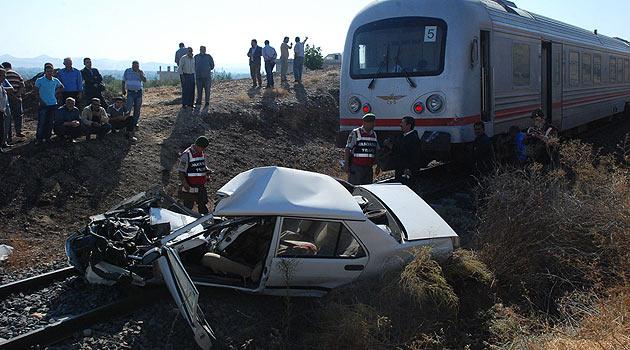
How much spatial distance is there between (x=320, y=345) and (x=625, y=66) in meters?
19.6

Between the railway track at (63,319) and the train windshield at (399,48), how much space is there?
601cm

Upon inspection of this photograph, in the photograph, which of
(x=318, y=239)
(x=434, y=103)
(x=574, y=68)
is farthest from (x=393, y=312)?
(x=574, y=68)

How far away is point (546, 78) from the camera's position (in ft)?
43.7

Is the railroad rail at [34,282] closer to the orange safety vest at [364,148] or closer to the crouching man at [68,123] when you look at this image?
the orange safety vest at [364,148]

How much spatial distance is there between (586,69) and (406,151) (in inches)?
354

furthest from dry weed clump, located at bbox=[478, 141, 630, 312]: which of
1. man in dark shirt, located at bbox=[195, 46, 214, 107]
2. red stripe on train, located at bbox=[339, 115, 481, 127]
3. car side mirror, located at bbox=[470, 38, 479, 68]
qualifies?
man in dark shirt, located at bbox=[195, 46, 214, 107]

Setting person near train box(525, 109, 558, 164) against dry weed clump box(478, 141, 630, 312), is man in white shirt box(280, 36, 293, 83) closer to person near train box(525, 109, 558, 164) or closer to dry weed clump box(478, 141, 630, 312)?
person near train box(525, 109, 558, 164)

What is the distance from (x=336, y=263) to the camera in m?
6.17

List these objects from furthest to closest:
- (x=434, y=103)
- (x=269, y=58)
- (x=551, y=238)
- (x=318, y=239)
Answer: (x=269, y=58) < (x=434, y=103) < (x=551, y=238) < (x=318, y=239)

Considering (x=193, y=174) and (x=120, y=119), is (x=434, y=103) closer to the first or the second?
(x=193, y=174)

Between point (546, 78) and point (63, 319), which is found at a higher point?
point (546, 78)

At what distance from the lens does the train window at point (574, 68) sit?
1462 centimetres

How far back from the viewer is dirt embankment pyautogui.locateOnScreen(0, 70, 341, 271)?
9.89 metres

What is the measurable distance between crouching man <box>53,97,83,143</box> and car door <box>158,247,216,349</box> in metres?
7.41
